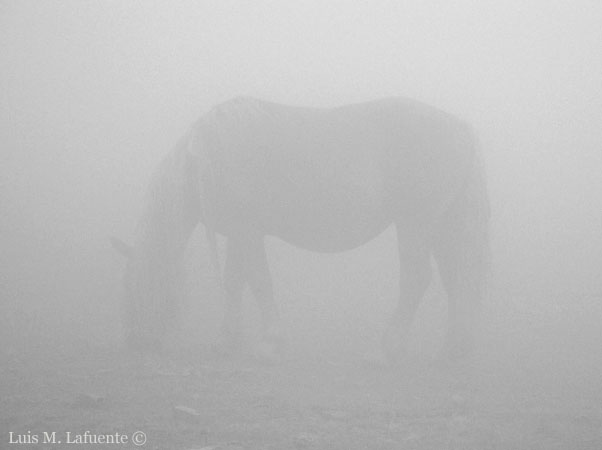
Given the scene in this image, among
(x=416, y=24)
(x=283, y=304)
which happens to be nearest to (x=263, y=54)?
(x=416, y=24)

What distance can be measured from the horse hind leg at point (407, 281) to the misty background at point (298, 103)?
2.79ft

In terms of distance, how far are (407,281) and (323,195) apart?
1005 millimetres

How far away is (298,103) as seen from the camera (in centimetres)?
1102

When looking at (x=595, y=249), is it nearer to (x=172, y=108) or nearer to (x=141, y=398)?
(x=172, y=108)

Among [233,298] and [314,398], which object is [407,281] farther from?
[314,398]

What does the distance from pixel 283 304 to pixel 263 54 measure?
510 centimetres

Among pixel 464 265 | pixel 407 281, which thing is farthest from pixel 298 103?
pixel 464 265

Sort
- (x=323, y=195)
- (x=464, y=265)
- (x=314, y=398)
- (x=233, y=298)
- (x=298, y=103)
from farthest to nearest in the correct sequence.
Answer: (x=298, y=103)
(x=233, y=298)
(x=323, y=195)
(x=464, y=265)
(x=314, y=398)

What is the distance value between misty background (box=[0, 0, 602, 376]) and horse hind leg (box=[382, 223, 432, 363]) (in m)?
0.85

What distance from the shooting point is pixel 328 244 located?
21.5 feet

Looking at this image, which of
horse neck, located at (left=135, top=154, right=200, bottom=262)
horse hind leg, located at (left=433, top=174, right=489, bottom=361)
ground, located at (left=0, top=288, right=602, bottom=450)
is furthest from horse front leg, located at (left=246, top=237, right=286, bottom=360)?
horse hind leg, located at (left=433, top=174, right=489, bottom=361)

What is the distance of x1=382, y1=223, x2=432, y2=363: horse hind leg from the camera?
620cm

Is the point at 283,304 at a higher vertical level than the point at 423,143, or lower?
lower

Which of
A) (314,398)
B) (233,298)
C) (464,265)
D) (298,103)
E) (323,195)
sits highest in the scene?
(298,103)
